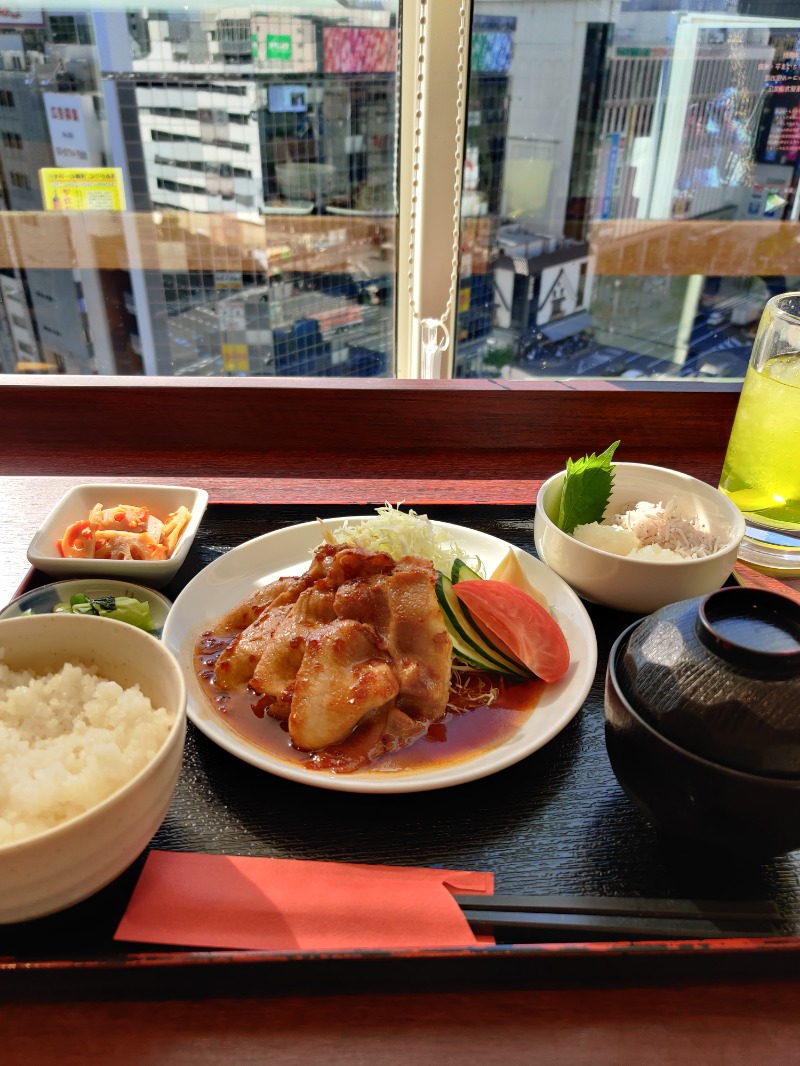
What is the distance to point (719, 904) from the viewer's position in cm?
105

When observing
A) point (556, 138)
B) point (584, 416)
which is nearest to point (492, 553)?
point (584, 416)

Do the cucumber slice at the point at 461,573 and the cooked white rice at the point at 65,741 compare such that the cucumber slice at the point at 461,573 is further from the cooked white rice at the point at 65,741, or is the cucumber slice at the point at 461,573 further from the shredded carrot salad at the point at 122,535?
the cooked white rice at the point at 65,741

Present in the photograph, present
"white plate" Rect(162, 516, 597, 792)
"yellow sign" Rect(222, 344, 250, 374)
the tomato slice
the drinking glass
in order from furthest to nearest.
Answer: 1. "yellow sign" Rect(222, 344, 250, 374)
2. the drinking glass
3. the tomato slice
4. "white plate" Rect(162, 516, 597, 792)

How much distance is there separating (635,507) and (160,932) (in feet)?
4.41

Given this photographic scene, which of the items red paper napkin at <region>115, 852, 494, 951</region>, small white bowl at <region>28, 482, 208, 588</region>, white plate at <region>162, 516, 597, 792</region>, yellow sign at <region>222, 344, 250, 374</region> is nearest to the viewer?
red paper napkin at <region>115, 852, 494, 951</region>

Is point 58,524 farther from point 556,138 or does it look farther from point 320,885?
point 556,138

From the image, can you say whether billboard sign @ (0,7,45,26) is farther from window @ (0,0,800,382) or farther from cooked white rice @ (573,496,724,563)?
cooked white rice @ (573,496,724,563)

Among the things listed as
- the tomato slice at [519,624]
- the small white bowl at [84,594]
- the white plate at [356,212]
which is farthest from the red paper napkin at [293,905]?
the white plate at [356,212]

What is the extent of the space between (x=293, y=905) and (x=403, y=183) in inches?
117

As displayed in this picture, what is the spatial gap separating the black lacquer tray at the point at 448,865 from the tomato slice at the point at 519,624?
10 centimetres

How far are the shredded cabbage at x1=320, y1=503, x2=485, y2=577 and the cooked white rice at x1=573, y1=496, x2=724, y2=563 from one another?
0.92 ft

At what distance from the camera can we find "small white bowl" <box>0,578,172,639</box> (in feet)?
5.03

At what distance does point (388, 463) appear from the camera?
2346mm

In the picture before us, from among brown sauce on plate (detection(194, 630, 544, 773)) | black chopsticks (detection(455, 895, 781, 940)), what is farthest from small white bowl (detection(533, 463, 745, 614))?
black chopsticks (detection(455, 895, 781, 940))
